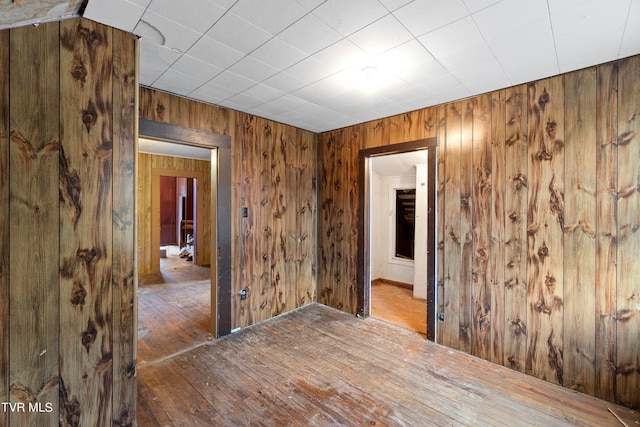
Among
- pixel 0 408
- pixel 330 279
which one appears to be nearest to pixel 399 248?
pixel 330 279

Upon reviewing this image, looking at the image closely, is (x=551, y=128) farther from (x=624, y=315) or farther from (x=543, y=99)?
(x=624, y=315)

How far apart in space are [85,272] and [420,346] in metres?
2.89

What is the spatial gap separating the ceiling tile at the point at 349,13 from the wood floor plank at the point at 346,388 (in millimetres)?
2498

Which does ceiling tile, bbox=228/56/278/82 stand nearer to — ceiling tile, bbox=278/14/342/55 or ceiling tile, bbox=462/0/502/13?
ceiling tile, bbox=278/14/342/55

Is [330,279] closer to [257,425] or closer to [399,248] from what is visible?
[399,248]

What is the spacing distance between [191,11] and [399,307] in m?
3.92

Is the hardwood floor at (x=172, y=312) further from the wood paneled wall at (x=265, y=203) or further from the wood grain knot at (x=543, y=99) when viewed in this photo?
the wood grain knot at (x=543, y=99)

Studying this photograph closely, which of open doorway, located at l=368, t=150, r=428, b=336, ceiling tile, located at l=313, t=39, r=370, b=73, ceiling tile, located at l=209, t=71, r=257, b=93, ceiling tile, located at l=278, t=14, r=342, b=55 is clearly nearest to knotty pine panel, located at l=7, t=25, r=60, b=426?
ceiling tile, located at l=209, t=71, r=257, b=93

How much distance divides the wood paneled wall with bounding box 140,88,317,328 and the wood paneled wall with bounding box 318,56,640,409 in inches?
61.8

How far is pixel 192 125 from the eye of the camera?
2.73m

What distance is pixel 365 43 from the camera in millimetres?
1771

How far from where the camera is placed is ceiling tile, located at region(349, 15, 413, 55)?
1.58 meters

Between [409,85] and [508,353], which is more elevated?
[409,85]

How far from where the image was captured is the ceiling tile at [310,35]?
1.58m
